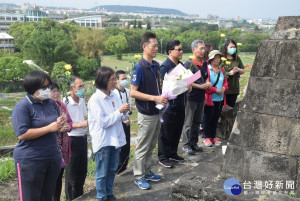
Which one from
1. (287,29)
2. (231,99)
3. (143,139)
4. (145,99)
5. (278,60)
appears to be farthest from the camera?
(231,99)

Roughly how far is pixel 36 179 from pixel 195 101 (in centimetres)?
281

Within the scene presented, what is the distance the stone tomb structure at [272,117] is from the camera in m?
3.07

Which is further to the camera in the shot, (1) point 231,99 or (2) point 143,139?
(1) point 231,99

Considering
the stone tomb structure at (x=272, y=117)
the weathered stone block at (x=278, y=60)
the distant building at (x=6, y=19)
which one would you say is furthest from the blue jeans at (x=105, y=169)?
the distant building at (x=6, y=19)

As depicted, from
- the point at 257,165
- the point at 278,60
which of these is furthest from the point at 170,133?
the point at 278,60

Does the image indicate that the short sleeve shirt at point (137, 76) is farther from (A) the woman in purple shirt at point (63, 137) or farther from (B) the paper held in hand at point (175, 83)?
(A) the woman in purple shirt at point (63, 137)

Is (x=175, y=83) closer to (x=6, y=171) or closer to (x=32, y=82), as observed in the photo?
(x=32, y=82)

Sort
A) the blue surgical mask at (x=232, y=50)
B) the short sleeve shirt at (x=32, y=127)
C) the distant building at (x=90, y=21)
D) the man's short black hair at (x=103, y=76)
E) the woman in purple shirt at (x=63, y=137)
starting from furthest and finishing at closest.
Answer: the distant building at (x=90, y=21) < the blue surgical mask at (x=232, y=50) < the woman in purple shirt at (x=63, y=137) < the man's short black hair at (x=103, y=76) < the short sleeve shirt at (x=32, y=127)

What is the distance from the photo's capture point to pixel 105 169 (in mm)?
3623

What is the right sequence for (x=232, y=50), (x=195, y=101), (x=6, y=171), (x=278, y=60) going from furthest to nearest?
(x=232, y=50) → (x=6, y=171) → (x=195, y=101) → (x=278, y=60)

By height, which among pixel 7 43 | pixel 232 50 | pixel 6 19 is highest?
pixel 6 19

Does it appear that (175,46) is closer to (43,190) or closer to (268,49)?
(268,49)

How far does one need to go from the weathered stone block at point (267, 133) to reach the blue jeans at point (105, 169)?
1.33m

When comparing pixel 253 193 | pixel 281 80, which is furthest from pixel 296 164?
pixel 281 80
